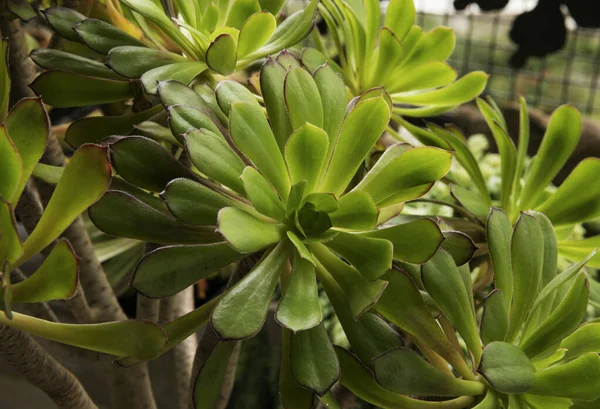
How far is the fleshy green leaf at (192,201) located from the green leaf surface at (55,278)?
5 cm

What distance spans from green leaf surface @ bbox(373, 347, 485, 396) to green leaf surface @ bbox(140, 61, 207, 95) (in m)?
0.20

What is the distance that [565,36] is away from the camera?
3.49 ft

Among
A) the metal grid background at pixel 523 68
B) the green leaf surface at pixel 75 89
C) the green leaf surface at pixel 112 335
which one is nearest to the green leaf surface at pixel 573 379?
the green leaf surface at pixel 112 335

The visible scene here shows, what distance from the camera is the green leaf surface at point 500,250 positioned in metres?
0.37

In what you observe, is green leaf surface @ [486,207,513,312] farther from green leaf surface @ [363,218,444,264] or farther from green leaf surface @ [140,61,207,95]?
green leaf surface @ [140,61,207,95]

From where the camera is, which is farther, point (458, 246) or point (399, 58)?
point (399, 58)

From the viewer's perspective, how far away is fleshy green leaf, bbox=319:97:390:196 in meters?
0.33

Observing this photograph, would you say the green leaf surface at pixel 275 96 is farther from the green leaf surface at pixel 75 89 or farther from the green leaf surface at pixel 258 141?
the green leaf surface at pixel 75 89

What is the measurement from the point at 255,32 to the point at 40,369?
26 cm

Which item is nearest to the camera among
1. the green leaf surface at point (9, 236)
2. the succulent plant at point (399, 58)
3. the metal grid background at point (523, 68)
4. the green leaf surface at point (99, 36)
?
the green leaf surface at point (9, 236)

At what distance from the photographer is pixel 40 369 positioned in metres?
0.38

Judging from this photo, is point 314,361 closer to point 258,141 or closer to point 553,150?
point 258,141

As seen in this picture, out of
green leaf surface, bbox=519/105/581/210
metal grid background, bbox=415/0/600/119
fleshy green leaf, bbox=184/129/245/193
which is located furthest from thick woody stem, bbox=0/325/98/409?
metal grid background, bbox=415/0/600/119

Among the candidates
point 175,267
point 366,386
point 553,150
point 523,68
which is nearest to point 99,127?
point 175,267
